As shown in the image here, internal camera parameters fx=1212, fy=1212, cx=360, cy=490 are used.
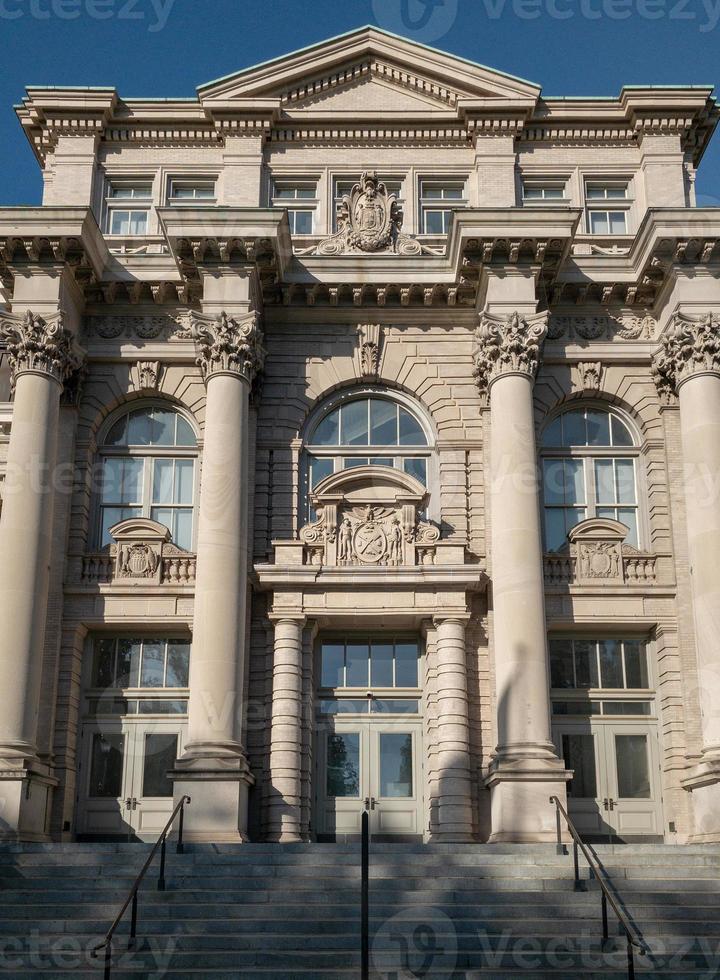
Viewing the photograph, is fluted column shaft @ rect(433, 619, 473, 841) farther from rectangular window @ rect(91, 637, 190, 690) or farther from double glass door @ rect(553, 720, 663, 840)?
rectangular window @ rect(91, 637, 190, 690)

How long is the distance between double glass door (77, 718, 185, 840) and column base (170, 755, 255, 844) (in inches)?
82.6

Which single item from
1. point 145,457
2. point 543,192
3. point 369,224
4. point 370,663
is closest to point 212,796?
point 370,663

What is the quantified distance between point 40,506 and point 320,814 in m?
8.12

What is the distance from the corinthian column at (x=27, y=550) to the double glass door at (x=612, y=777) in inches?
397

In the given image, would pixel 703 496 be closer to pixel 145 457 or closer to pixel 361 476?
pixel 361 476

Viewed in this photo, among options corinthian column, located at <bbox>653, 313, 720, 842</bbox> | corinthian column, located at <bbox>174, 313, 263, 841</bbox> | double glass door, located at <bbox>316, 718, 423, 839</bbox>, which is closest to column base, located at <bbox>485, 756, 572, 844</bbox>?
double glass door, located at <bbox>316, 718, 423, 839</bbox>

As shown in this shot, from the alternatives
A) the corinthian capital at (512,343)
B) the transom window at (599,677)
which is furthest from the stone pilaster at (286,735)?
the corinthian capital at (512,343)

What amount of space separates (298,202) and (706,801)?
626 inches

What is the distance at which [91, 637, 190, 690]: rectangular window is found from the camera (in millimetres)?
24688

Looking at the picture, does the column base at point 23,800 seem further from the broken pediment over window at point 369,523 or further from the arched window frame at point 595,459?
the arched window frame at point 595,459

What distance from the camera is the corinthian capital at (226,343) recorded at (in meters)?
24.8

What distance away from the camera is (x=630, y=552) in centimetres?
2503

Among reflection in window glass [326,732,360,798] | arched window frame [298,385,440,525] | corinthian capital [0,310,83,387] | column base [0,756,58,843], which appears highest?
corinthian capital [0,310,83,387]

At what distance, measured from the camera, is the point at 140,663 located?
2486 cm
